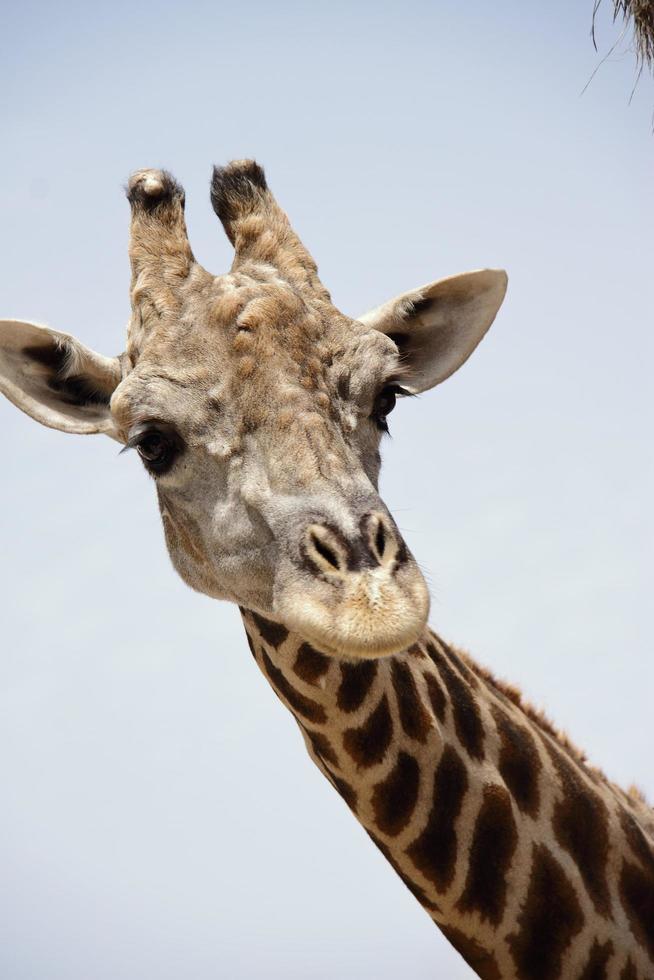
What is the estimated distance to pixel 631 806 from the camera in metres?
7.63

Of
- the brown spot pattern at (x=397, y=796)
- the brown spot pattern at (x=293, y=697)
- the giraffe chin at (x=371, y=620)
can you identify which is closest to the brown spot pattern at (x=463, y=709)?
the brown spot pattern at (x=397, y=796)

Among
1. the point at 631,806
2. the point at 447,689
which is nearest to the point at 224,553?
the point at 447,689

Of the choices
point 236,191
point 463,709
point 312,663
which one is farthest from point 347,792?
point 236,191

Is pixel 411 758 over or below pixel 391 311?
below

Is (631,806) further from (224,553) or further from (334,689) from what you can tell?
(224,553)

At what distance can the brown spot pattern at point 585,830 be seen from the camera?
260 inches

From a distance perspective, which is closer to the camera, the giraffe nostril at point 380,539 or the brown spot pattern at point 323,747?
the giraffe nostril at point 380,539

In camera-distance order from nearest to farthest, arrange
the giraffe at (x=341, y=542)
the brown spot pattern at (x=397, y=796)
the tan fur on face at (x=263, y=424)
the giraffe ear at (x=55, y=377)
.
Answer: the tan fur on face at (x=263, y=424), the giraffe at (x=341, y=542), the brown spot pattern at (x=397, y=796), the giraffe ear at (x=55, y=377)

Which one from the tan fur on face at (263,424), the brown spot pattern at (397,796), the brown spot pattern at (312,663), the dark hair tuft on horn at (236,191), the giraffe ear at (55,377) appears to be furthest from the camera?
the dark hair tuft on horn at (236,191)

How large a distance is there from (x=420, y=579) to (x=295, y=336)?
1.68 metres

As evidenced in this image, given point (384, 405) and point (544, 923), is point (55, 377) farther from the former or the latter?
point (544, 923)

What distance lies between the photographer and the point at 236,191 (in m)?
7.38

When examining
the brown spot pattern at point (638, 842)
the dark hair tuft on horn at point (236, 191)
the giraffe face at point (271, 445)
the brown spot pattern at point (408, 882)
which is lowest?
the brown spot pattern at point (638, 842)

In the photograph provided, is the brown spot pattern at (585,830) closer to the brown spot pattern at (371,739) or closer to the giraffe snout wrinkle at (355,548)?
the brown spot pattern at (371,739)
